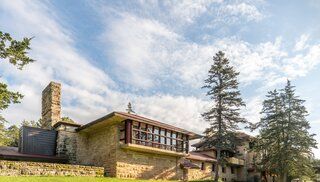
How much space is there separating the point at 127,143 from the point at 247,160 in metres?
32.8

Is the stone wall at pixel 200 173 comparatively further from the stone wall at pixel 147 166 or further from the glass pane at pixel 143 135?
the glass pane at pixel 143 135

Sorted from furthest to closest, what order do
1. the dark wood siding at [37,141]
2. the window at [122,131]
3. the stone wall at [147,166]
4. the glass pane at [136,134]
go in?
the dark wood siding at [37,141] → the glass pane at [136,134] → the window at [122,131] → the stone wall at [147,166]

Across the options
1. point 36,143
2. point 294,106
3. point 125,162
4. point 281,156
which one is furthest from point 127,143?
point 294,106

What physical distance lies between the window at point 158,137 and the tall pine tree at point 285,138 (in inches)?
579

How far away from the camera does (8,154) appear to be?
21.9 m

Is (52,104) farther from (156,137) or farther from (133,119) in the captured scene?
(156,137)

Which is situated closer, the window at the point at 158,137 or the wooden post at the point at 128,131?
the wooden post at the point at 128,131

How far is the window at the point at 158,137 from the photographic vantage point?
78.3ft

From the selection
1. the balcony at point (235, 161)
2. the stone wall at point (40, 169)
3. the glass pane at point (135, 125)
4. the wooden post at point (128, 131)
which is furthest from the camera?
the balcony at point (235, 161)

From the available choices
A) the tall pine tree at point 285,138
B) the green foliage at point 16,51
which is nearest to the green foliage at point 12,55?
the green foliage at point 16,51

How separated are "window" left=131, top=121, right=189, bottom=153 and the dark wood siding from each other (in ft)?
23.3

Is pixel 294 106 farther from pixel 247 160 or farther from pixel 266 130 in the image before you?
pixel 247 160

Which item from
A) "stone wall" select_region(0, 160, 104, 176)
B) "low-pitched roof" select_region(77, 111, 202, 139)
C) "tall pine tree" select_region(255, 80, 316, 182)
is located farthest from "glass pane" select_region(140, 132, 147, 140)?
"tall pine tree" select_region(255, 80, 316, 182)

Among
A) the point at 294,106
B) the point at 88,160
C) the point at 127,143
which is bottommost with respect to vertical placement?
the point at 88,160
